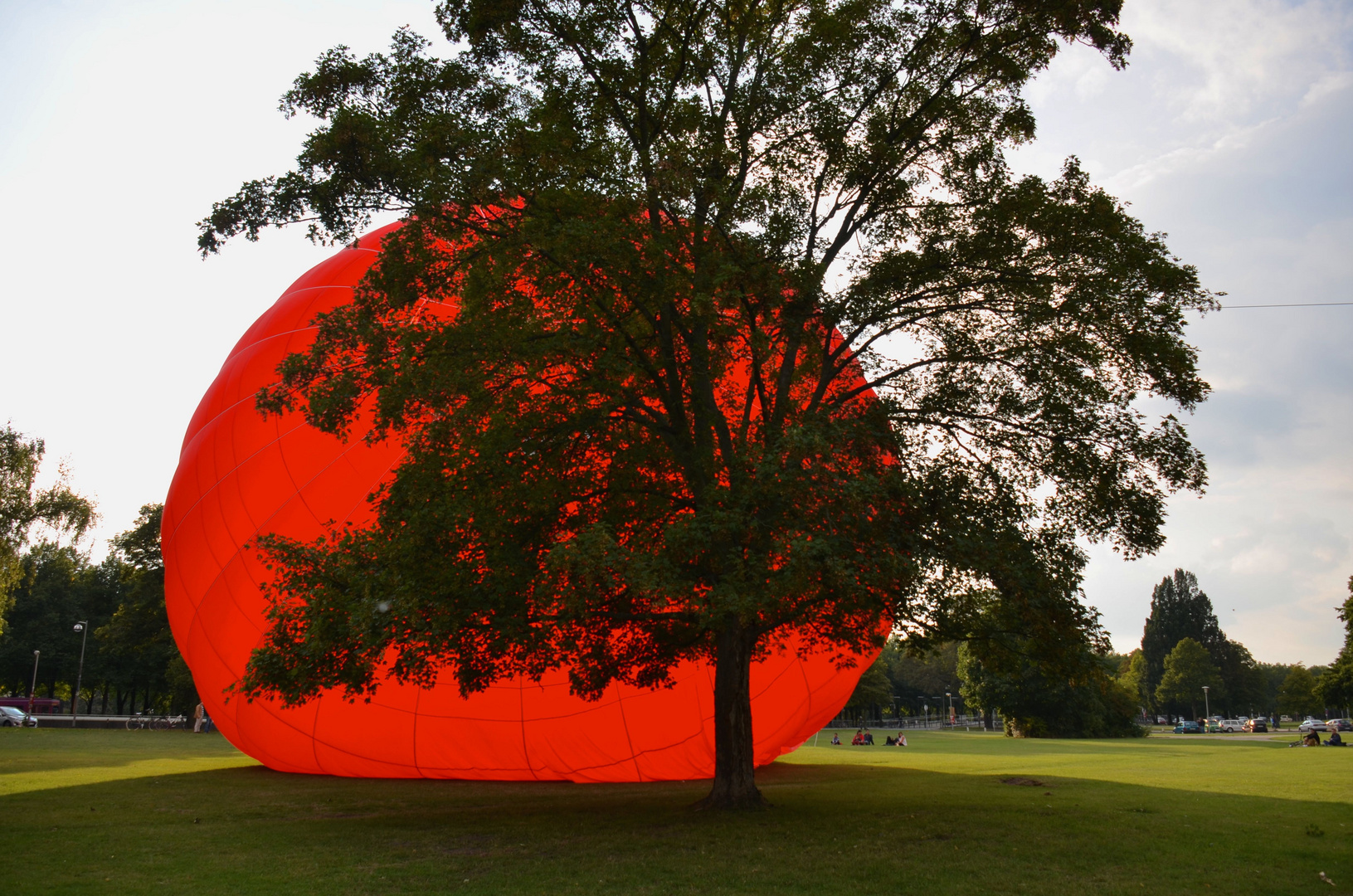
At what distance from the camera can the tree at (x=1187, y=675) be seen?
88188mm

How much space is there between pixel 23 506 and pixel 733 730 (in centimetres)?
3633

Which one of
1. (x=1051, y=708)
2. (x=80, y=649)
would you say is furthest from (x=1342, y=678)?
(x=80, y=649)

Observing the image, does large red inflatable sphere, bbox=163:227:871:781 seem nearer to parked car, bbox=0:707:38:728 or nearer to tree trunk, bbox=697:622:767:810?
tree trunk, bbox=697:622:767:810

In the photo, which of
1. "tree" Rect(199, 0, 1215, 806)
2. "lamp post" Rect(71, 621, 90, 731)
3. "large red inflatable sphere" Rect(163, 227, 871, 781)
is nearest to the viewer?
"tree" Rect(199, 0, 1215, 806)

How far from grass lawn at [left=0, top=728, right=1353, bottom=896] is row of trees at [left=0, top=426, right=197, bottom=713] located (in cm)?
2283

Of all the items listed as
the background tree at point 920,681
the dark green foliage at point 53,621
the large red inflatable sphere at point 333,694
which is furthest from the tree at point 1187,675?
the dark green foliage at point 53,621

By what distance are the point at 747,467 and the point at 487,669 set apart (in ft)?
13.9

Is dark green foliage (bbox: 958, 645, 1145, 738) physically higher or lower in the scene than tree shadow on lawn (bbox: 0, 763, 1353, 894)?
lower

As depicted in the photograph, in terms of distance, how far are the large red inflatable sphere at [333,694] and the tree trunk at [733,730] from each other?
452 cm

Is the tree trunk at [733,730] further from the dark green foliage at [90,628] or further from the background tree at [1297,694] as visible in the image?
the background tree at [1297,694]

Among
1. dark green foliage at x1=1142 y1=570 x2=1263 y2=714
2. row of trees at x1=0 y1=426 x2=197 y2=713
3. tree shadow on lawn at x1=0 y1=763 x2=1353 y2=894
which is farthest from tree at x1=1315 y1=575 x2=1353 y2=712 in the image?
row of trees at x1=0 y1=426 x2=197 y2=713

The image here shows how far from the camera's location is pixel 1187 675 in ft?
290

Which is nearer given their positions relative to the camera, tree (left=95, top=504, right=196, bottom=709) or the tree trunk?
the tree trunk

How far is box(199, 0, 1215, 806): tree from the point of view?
1077 cm
